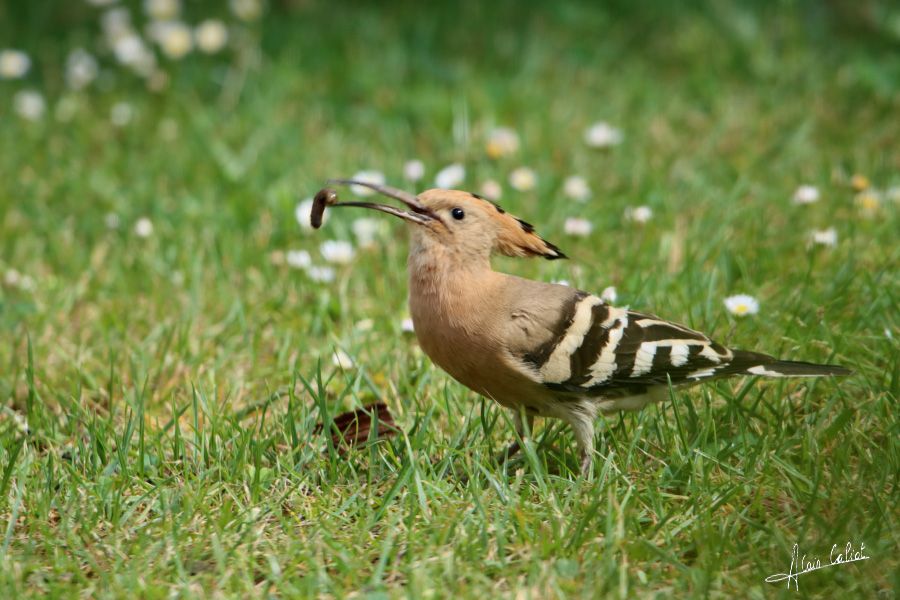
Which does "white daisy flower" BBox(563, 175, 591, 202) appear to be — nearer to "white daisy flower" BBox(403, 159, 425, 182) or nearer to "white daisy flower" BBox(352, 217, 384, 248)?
"white daisy flower" BBox(403, 159, 425, 182)

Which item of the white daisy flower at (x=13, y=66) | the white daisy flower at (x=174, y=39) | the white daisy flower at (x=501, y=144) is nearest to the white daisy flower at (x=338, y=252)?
the white daisy flower at (x=501, y=144)

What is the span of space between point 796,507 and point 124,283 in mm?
2872

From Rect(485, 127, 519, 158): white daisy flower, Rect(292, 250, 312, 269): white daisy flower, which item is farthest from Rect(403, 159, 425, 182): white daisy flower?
Rect(292, 250, 312, 269): white daisy flower

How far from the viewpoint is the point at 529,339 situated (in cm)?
334

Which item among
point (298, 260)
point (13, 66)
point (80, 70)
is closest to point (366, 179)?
point (298, 260)

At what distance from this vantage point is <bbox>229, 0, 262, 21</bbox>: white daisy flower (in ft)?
23.4

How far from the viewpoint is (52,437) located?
3.59m

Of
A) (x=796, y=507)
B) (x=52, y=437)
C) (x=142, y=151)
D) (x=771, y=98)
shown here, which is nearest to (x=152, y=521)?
(x=52, y=437)

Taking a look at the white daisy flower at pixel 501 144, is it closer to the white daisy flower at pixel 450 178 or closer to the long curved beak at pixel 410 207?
the white daisy flower at pixel 450 178

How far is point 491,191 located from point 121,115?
2.30 meters

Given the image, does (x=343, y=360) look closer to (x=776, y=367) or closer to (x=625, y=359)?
(x=625, y=359)

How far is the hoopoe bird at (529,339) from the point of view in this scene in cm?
333

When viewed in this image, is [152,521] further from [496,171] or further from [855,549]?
[496,171]

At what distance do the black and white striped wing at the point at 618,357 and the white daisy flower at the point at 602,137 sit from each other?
2421 mm
